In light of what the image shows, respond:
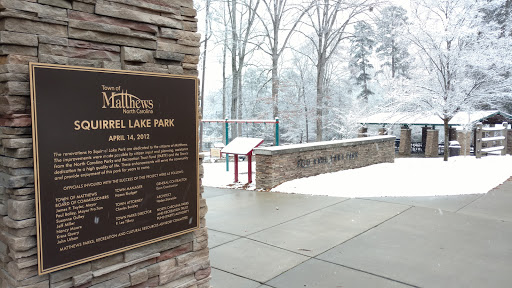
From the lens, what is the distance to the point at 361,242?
16.9 feet

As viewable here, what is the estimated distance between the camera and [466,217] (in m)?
6.36

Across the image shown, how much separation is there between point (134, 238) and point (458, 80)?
13.6m

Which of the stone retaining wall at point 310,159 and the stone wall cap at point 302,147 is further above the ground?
the stone wall cap at point 302,147

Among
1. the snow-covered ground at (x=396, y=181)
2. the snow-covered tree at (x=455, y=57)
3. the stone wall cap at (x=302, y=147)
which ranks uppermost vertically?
the snow-covered tree at (x=455, y=57)

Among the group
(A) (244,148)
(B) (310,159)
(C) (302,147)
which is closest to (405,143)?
(B) (310,159)

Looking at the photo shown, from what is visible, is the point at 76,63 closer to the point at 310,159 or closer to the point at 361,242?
the point at 361,242

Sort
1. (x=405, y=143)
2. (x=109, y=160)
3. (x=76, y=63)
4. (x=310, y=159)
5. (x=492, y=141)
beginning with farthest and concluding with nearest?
(x=405, y=143)
(x=492, y=141)
(x=310, y=159)
(x=109, y=160)
(x=76, y=63)

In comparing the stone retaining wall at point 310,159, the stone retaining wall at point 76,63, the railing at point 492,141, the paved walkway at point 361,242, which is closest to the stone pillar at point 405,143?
the railing at point 492,141

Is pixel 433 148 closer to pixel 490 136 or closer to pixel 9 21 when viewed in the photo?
pixel 490 136

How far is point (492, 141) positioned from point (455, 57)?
17.5ft

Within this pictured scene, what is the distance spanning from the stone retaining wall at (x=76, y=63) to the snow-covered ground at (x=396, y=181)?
5947mm

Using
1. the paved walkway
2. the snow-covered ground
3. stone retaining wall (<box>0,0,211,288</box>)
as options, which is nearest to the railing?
the snow-covered ground

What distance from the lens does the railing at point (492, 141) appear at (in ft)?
49.2

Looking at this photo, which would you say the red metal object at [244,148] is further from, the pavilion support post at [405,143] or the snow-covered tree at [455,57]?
the pavilion support post at [405,143]
